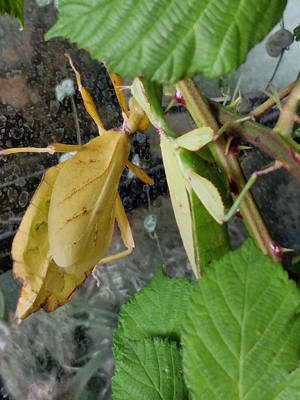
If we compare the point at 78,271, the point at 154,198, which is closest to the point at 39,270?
the point at 78,271

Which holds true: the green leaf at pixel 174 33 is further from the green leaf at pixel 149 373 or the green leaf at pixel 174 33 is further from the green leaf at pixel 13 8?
the green leaf at pixel 149 373

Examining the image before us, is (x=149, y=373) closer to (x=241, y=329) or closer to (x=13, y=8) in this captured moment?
(x=241, y=329)

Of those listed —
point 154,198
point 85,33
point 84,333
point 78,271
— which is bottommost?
point 84,333

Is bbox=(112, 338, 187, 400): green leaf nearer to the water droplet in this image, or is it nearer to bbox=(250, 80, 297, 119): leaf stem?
bbox=(250, 80, 297, 119): leaf stem

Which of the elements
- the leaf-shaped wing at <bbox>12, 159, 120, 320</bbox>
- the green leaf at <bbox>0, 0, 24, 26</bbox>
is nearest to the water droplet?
the leaf-shaped wing at <bbox>12, 159, 120, 320</bbox>

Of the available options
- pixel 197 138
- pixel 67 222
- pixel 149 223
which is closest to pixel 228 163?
pixel 197 138

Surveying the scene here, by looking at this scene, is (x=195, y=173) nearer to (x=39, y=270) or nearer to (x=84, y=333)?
(x=39, y=270)

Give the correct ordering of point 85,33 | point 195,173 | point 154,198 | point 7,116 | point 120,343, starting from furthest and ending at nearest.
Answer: point 154,198, point 7,116, point 120,343, point 195,173, point 85,33

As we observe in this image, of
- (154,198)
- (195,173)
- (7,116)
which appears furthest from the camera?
(154,198)
